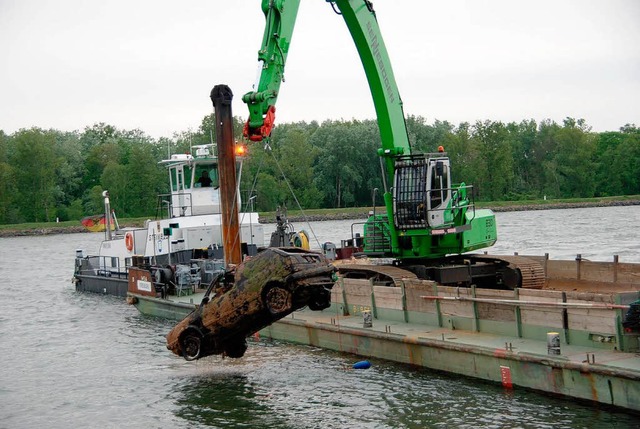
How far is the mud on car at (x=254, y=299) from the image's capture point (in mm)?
15172

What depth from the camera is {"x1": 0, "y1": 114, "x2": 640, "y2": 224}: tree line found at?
→ 306 feet

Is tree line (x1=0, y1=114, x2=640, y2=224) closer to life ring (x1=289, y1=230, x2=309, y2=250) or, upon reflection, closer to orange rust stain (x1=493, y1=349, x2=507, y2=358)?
life ring (x1=289, y1=230, x2=309, y2=250)

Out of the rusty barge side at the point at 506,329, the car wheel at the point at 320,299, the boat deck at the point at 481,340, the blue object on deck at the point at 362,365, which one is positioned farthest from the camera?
the blue object on deck at the point at 362,365

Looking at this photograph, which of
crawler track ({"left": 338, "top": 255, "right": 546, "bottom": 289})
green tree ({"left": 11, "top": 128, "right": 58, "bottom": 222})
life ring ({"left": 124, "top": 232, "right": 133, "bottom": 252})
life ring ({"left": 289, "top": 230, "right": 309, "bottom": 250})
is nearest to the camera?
crawler track ({"left": 338, "top": 255, "right": 546, "bottom": 289})

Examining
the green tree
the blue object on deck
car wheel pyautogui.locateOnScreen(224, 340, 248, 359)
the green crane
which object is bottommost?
the blue object on deck

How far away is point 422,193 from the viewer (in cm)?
2147

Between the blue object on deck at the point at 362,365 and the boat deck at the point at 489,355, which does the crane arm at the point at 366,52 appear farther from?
the blue object on deck at the point at 362,365

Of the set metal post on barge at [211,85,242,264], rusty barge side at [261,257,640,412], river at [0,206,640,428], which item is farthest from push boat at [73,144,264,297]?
rusty barge side at [261,257,640,412]

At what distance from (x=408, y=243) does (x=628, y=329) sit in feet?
27.6

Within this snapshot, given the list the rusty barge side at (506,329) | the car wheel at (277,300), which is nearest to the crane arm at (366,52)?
the rusty barge side at (506,329)

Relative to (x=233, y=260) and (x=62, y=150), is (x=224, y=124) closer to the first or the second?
(x=233, y=260)

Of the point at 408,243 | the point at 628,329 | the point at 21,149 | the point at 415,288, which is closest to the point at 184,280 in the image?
the point at 408,243

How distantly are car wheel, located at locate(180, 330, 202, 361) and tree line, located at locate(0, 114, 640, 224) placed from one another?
236 feet

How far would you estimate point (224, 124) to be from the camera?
2705 centimetres
